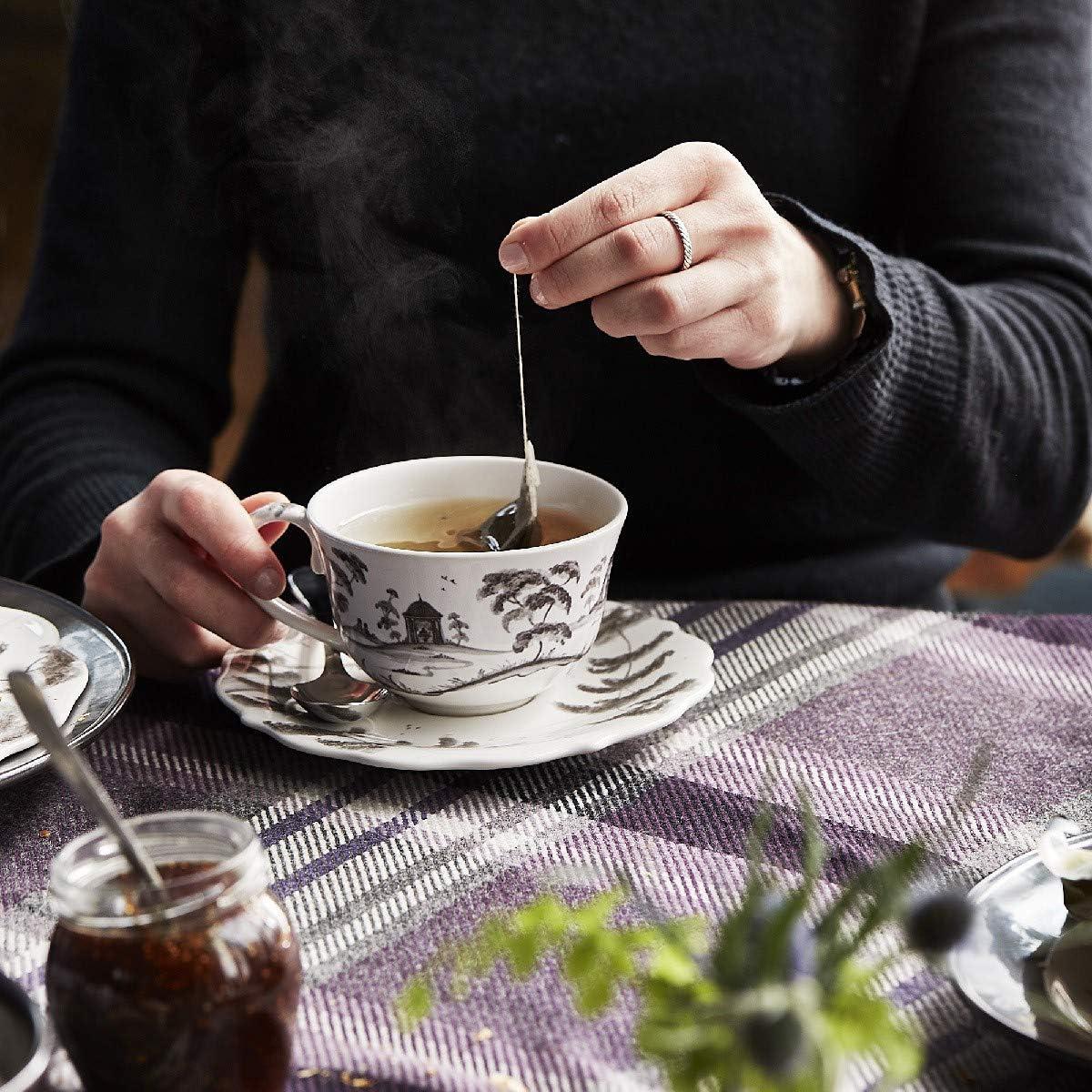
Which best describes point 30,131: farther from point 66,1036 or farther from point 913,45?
point 66,1036

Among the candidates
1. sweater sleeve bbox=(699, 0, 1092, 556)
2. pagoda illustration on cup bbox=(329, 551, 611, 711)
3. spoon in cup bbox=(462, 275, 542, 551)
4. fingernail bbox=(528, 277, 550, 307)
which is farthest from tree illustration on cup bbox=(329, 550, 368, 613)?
sweater sleeve bbox=(699, 0, 1092, 556)

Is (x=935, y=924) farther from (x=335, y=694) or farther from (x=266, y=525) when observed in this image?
(x=266, y=525)

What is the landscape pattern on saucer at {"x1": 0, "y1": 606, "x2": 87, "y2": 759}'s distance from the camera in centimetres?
75

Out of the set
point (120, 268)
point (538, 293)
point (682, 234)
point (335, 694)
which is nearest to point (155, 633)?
point (335, 694)

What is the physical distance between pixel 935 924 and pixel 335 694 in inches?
21.7

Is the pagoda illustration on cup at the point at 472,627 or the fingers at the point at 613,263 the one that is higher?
the fingers at the point at 613,263

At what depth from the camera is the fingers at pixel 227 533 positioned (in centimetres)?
91

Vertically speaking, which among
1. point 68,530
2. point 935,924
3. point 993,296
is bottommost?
point 993,296

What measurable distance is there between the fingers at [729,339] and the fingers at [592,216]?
0.09 meters

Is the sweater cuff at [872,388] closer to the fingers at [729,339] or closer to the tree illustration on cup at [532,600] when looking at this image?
the fingers at [729,339]

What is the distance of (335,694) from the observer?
2.95 ft

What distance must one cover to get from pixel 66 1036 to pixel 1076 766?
2.03ft

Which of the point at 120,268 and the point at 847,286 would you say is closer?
the point at 847,286

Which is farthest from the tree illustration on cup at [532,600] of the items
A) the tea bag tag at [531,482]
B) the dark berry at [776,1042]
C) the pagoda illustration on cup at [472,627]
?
the dark berry at [776,1042]
